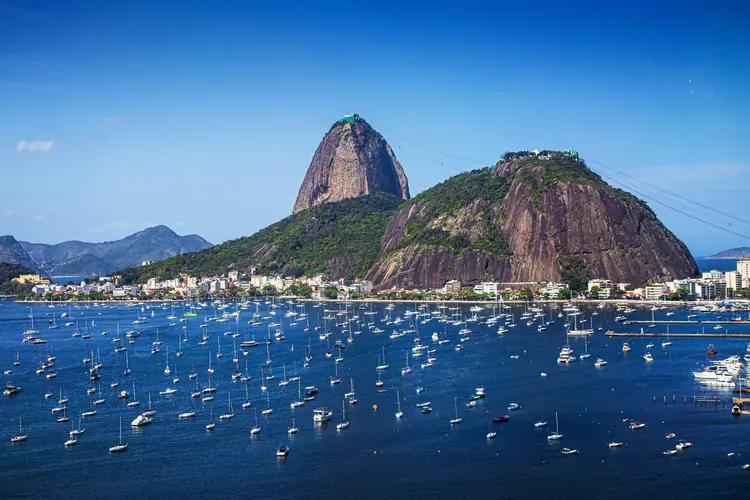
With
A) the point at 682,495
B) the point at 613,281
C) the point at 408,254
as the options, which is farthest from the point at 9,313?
the point at 682,495

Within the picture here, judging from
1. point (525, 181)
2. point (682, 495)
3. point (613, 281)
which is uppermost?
point (525, 181)

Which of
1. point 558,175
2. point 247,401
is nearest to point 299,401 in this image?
point 247,401

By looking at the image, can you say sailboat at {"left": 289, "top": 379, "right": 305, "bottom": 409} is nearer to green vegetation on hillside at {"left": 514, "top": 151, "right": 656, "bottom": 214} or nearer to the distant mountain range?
the distant mountain range

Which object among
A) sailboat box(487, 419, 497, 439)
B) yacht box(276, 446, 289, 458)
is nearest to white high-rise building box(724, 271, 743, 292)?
sailboat box(487, 419, 497, 439)

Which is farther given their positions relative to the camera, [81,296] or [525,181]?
[81,296]

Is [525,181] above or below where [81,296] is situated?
above

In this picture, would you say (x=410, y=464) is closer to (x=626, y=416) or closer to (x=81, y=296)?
(x=626, y=416)

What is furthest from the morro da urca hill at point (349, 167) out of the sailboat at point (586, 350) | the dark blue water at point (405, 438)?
the dark blue water at point (405, 438)
